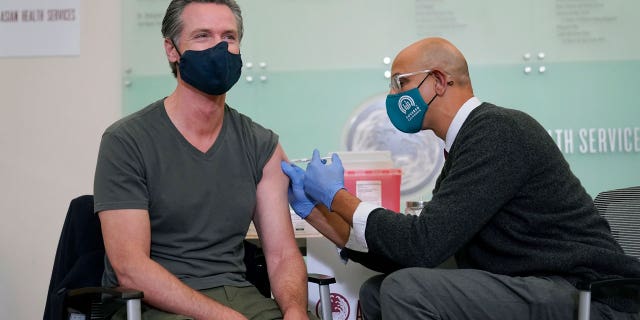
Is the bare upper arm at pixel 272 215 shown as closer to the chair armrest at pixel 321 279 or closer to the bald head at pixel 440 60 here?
the chair armrest at pixel 321 279

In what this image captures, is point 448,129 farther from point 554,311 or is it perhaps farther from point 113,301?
point 113,301

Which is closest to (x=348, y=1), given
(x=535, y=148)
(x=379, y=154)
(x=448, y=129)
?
(x=379, y=154)

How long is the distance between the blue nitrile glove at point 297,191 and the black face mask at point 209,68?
1.09 ft

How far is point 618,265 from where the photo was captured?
71.3 inches

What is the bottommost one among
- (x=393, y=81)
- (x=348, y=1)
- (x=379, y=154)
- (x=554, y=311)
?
(x=554, y=311)

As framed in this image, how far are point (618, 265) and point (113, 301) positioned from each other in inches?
51.4

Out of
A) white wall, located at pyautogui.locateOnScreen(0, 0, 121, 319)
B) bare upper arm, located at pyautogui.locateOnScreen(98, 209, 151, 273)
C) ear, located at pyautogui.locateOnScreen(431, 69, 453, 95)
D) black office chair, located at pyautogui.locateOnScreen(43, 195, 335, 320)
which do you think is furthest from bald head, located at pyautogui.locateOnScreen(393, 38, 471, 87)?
white wall, located at pyautogui.locateOnScreen(0, 0, 121, 319)

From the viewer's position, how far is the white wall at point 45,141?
333cm

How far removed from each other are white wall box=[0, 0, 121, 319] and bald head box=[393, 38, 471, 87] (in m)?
1.68

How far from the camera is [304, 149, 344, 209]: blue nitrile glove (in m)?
2.06

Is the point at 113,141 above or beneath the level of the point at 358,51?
beneath

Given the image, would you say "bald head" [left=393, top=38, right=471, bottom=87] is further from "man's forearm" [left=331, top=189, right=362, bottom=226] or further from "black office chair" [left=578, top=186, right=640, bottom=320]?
"black office chair" [left=578, top=186, right=640, bottom=320]

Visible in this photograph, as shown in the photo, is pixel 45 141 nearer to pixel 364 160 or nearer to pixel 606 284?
pixel 364 160

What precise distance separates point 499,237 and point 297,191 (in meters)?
0.63
